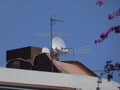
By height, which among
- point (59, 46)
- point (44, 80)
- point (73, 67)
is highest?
point (59, 46)

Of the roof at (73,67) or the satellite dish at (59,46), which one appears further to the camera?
the roof at (73,67)

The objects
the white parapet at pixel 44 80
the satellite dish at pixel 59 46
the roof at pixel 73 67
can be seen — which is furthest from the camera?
the roof at pixel 73 67

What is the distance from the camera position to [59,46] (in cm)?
2394

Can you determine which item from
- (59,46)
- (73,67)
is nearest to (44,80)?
(59,46)

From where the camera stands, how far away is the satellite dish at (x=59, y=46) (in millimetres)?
23064

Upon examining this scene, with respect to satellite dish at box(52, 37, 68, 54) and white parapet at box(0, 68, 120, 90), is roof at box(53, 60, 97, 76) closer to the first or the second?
satellite dish at box(52, 37, 68, 54)

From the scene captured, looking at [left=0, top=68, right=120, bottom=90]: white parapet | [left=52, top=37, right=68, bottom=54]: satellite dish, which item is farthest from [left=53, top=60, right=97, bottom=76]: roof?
[left=0, top=68, right=120, bottom=90]: white parapet

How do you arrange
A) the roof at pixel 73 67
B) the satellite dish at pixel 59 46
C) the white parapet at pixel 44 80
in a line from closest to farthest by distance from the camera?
the white parapet at pixel 44 80 < the satellite dish at pixel 59 46 < the roof at pixel 73 67

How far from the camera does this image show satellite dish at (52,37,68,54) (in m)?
23.1

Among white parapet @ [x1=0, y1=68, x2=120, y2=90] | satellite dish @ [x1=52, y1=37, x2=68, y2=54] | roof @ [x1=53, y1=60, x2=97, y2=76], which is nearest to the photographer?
white parapet @ [x1=0, y1=68, x2=120, y2=90]

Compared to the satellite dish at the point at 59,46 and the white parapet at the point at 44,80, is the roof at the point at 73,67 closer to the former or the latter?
the satellite dish at the point at 59,46

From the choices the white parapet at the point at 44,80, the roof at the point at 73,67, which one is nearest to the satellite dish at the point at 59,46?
the roof at the point at 73,67

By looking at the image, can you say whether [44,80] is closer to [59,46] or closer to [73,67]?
[59,46]

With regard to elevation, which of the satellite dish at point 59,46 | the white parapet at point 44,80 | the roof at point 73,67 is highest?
the satellite dish at point 59,46
